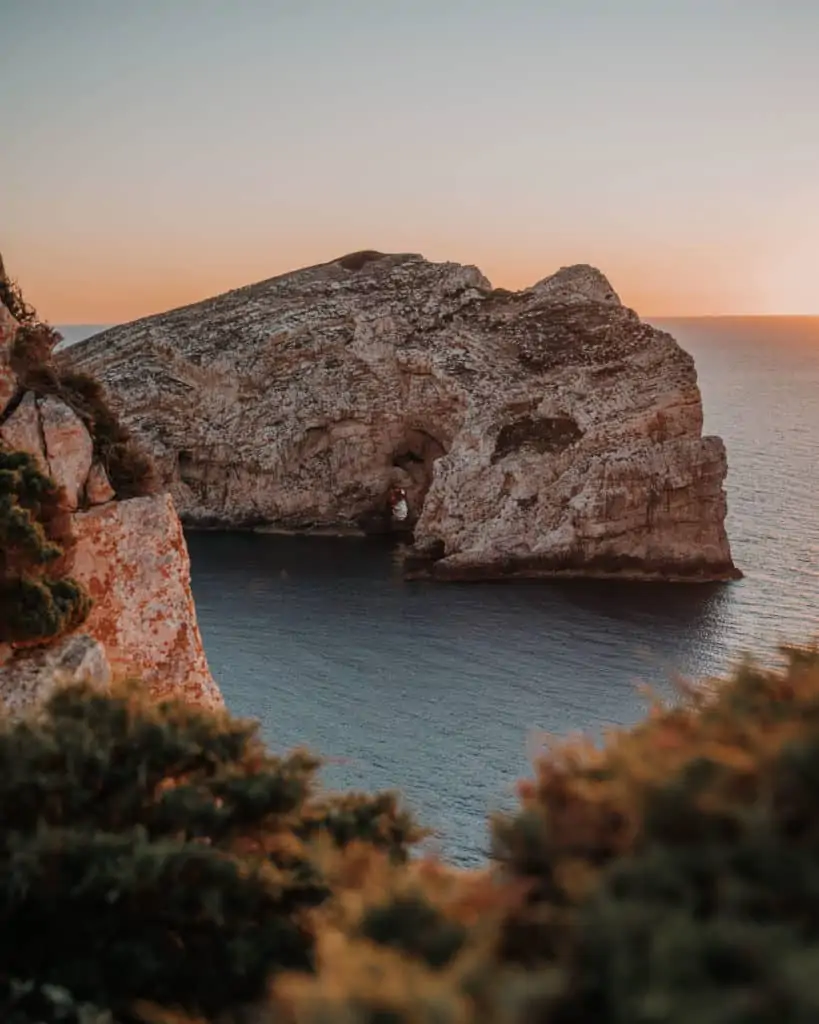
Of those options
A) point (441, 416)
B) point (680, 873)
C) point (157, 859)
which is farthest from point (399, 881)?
point (441, 416)

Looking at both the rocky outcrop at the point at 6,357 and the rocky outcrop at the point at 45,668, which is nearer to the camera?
the rocky outcrop at the point at 45,668

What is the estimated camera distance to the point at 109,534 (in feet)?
77.3

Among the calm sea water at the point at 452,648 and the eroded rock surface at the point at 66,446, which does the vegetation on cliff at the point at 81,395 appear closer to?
the eroded rock surface at the point at 66,446

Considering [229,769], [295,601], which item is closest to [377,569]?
[295,601]

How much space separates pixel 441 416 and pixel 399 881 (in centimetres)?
7341

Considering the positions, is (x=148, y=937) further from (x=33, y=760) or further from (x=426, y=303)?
(x=426, y=303)

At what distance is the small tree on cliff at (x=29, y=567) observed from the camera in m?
19.7

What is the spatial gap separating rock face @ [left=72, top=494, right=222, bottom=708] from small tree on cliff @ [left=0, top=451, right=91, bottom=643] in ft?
6.74

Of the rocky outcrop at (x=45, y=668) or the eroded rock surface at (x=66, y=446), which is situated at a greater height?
the eroded rock surface at (x=66, y=446)

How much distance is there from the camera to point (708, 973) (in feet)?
20.2

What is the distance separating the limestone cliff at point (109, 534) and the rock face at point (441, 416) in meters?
44.5

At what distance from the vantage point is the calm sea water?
39031 millimetres

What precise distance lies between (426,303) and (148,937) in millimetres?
76501

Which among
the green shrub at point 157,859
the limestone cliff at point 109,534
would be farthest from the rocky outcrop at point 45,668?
the green shrub at point 157,859
